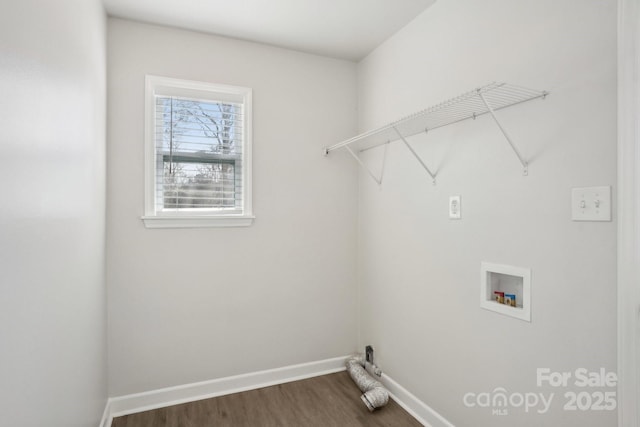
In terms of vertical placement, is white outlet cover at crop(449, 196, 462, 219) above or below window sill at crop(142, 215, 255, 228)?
above

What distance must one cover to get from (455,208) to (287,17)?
1.54 meters

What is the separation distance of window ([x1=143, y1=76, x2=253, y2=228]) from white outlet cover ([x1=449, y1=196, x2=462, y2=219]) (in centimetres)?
134

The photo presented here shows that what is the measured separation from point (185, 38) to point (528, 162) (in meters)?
2.19

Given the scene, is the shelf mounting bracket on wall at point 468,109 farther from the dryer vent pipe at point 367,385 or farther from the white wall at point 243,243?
the dryer vent pipe at point 367,385

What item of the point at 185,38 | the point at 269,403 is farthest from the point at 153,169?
the point at 269,403

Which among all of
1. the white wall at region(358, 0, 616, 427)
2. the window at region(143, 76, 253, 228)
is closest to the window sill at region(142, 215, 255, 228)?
the window at region(143, 76, 253, 228)

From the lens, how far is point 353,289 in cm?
288

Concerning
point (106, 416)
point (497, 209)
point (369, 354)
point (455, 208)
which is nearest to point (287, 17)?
point (455, 208)

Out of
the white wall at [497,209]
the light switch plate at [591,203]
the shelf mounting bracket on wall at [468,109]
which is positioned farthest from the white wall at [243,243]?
the light switch plate at [591,203]

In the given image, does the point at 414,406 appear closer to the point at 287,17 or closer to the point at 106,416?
the point at 106,416

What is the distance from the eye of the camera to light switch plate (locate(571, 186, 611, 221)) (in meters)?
1.24

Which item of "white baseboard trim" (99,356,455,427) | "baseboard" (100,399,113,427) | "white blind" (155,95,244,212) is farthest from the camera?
"white blind" (155,95,244,212)

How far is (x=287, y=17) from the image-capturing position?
2.22 m

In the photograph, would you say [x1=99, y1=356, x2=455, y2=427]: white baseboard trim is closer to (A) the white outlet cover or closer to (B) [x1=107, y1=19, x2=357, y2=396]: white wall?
(B) [x1=107, y1=19, x2=357, y2=396]: white wall
